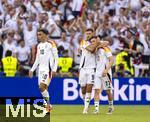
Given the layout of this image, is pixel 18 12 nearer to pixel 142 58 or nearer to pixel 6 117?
pixel 142 58

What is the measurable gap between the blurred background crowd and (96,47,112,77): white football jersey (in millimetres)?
4400

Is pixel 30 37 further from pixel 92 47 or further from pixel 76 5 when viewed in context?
pixel 92 47

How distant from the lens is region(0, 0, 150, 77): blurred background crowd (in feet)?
77.7

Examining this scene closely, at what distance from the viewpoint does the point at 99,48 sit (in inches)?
752

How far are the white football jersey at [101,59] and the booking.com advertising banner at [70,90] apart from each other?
4080 mm

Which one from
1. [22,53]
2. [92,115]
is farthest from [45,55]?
[22,53]

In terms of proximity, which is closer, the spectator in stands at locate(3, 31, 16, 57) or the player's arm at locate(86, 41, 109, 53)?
the player's arm at locate(86, 41, 109, 53)

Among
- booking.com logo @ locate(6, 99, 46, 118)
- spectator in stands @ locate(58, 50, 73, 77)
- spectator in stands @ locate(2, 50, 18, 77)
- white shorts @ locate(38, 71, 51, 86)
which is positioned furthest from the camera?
spectator in stands @ locate(58, 50, 73, 77)

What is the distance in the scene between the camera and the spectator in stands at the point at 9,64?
2319 centimetres

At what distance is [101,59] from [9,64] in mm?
5166

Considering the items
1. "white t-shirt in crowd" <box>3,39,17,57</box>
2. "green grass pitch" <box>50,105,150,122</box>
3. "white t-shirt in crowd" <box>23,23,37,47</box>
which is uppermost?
"white t-shirt in crowd" <box>23,23,37,47</box>

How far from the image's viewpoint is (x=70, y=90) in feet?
76.5

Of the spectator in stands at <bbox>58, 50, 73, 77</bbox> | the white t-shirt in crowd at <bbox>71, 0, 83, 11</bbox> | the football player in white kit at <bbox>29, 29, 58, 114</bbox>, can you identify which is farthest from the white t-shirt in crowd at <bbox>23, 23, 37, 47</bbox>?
the football player in white kit at <bbox>29, 29, 58, 114</bbox>

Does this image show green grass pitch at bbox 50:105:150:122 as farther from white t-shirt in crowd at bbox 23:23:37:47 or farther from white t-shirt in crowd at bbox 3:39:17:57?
white t-shirt in crowd at bbox 23:23:37:47
